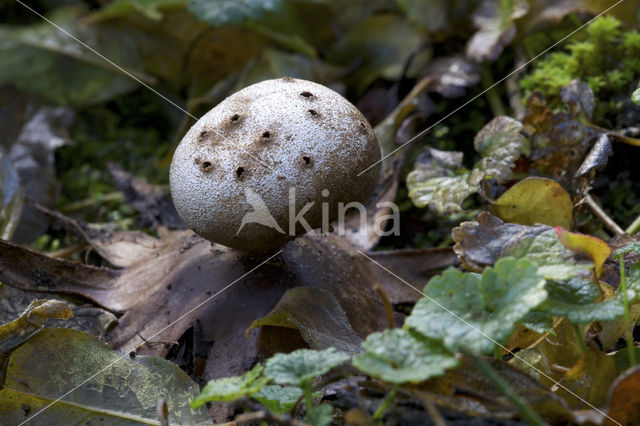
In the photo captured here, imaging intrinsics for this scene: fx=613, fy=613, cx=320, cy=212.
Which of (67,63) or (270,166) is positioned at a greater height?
(270,166)

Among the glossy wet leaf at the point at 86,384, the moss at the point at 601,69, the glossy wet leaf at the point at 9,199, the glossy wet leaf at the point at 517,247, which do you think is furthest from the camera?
the glossy wet leaf at the point at 9,199

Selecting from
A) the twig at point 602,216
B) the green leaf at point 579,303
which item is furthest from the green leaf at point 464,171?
the green leaf at point 579,303

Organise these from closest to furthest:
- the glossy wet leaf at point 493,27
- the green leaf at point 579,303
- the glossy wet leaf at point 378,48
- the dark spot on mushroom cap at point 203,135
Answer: the green leaf at point 579,303, the dark spot on mushroom cap at point 203,135, the glossy wet leaf at point 493,27, the glossy wet leaf at point 378,48

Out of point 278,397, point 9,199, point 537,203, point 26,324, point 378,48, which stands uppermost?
point 378,48

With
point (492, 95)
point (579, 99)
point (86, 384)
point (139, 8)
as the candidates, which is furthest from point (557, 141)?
point (139, 8)

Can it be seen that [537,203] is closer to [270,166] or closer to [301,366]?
[270,166]

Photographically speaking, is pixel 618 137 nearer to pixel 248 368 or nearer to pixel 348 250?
pixel 348 250

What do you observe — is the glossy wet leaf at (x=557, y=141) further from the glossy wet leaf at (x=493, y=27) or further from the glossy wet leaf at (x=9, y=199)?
the glossy wet leaf at (x=9, y=199)

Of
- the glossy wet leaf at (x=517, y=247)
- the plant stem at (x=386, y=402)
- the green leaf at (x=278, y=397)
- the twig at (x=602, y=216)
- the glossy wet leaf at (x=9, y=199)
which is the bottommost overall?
the glossy wet leaf at (x=9, y=199)
